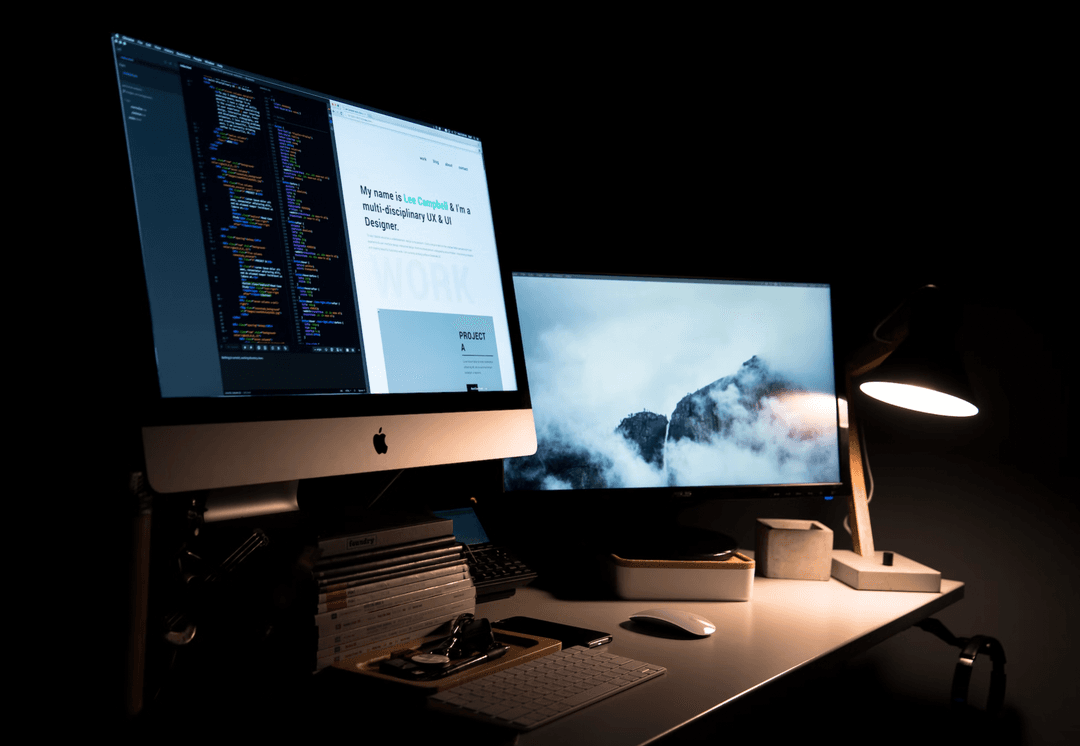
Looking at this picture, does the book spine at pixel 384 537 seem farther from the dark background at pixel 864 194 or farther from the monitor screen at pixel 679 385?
the dark background at pixel 864 194

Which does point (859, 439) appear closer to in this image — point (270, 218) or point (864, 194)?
point (864, 194)

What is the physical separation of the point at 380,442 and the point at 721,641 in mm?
484

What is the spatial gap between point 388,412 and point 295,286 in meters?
0.18

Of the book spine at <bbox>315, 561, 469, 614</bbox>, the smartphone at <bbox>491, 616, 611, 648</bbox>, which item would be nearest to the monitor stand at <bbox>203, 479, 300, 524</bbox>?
the book spine at <bbox>315, 561, 469, 614</bbox>

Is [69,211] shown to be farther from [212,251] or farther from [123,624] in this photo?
[123,624]

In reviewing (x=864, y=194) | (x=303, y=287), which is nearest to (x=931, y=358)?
(x=864, y=194)

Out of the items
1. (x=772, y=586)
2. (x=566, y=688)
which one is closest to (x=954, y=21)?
(x=772, y=586)

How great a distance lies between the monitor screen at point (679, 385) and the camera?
127 centimetres

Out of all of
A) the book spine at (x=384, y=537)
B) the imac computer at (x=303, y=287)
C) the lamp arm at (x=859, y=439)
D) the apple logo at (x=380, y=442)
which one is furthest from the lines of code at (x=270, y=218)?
the lamp arm at (x=859, y=439)

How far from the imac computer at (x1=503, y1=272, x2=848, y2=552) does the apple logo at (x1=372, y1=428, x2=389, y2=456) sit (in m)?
0.39

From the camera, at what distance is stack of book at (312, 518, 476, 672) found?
0.75 m

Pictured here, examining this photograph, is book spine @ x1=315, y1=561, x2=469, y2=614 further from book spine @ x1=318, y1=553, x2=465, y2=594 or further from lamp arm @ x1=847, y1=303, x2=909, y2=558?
lamp arm @ x1=847, y1=303, x2=909, y2=558

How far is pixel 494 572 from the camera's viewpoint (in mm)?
1076

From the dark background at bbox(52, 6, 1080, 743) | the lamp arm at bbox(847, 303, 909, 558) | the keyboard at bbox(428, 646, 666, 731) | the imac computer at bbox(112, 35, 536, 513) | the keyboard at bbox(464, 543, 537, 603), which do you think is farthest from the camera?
the dark background at bbox(52, 6, 1080, 743)
